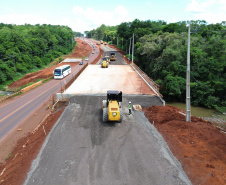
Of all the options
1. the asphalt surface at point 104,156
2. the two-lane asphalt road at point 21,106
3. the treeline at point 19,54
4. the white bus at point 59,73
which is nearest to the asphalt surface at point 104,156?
the asphalt surface at point 104,156

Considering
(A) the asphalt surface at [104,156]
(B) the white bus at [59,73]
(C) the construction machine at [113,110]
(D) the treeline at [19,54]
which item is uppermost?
(D) the treeline at [19,54]

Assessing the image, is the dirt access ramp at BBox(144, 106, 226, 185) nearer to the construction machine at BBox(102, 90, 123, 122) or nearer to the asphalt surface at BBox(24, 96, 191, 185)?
the asphalt surface at BBox(24, 96, 191, 185)

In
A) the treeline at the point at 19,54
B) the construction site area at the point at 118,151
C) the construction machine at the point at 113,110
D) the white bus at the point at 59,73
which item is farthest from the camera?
the treeline at the point at 19,54

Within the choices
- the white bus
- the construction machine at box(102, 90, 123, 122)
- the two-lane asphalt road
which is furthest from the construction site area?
the white bus

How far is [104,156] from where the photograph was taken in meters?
12.8

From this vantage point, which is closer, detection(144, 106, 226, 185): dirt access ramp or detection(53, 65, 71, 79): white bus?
detection(144, 106, 226, 185): dirt access ramp

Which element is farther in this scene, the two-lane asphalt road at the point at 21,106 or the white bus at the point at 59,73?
the white bus at the point at 59,73

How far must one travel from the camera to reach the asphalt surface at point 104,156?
10.7 m

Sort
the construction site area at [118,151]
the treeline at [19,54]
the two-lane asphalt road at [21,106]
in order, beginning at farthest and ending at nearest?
the treeline at [19,54]
the two-lane asphalt road at [21,106]
the construction site area at [118,151]

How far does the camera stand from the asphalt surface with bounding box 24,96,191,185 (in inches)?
422

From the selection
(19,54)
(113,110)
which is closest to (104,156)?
(113,110)

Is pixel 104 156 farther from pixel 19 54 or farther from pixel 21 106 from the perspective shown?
pixel 19 54

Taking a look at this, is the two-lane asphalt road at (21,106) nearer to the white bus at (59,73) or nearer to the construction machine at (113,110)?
the white bus at (59,73)

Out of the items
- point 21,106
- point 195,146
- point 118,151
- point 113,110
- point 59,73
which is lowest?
point 118,151
